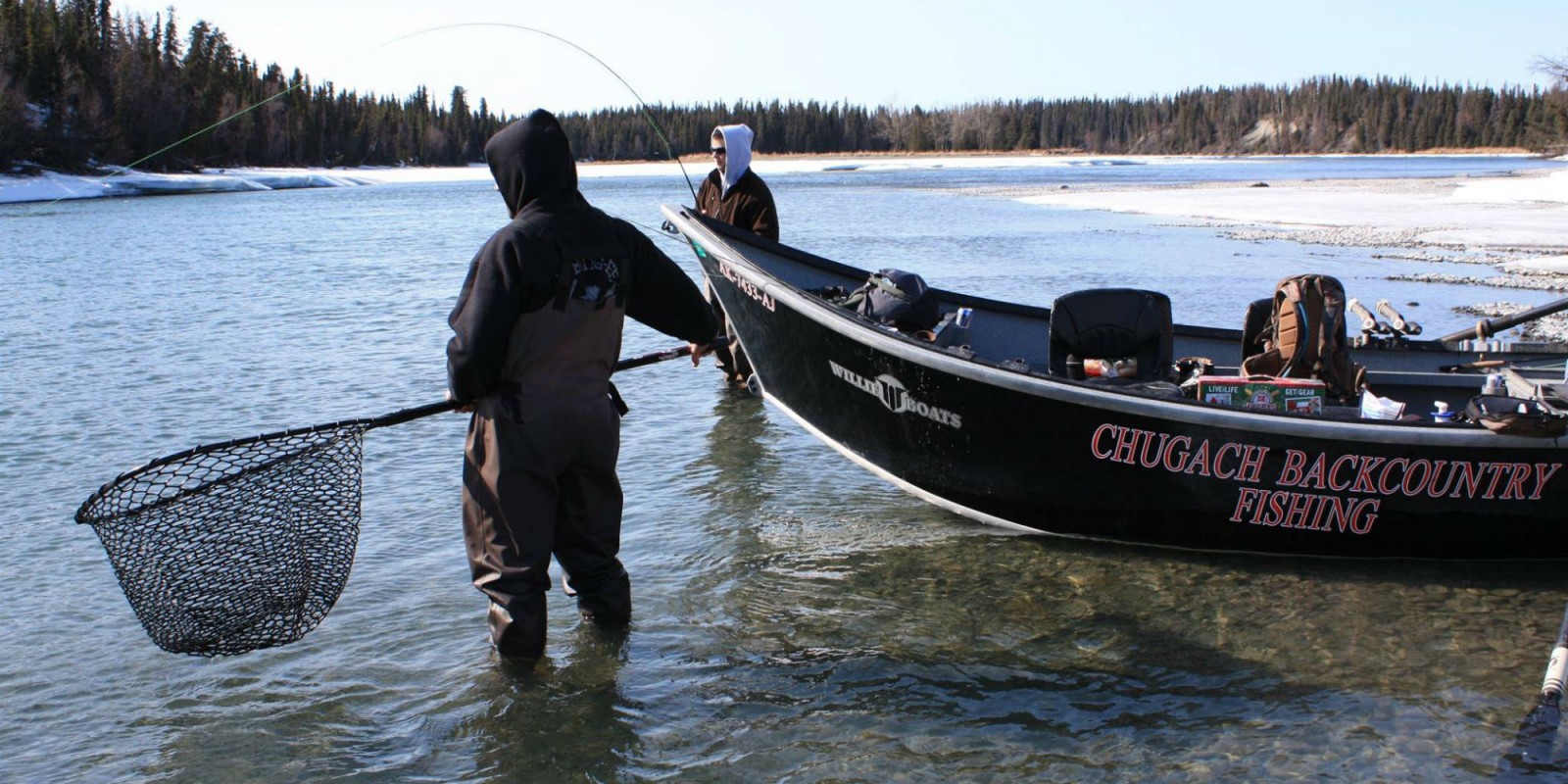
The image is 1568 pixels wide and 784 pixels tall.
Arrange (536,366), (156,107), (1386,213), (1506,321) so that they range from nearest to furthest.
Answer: (536,366), (1506,321), (1386,213), (156,107)

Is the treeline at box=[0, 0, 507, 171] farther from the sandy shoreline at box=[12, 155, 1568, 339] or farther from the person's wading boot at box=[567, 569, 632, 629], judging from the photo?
the person's wading boot at box=[567, 569, 632, 629]

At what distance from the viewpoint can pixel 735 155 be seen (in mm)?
8617

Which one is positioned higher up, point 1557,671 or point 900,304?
point 900,304

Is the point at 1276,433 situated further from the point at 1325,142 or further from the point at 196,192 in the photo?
the point at 1325,142

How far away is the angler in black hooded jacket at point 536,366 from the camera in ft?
12.7

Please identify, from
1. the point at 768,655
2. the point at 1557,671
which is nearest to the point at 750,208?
the point at 768,655

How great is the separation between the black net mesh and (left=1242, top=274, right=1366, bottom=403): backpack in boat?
408 cm

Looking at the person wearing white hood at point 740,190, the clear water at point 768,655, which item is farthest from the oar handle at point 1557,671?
the person wearing white hood at point 740,190

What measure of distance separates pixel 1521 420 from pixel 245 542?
4.61 m

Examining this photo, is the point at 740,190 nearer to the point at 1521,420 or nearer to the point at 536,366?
the point at 536,366

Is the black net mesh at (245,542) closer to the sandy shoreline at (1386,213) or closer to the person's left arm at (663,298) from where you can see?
the person's left arm at (663,298)

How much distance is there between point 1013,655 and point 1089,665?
0.28 meters

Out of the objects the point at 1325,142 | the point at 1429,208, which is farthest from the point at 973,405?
the point at 1325,142

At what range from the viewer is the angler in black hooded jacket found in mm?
3877
